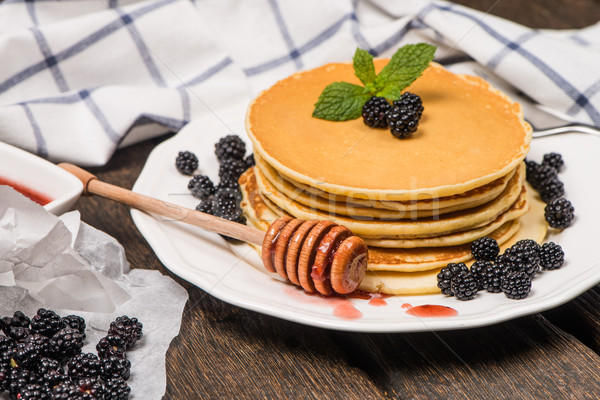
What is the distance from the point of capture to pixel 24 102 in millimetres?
2521

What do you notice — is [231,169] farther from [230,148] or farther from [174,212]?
[174,212]

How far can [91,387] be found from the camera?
152 centimetres

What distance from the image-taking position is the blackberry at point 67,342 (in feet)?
5.32

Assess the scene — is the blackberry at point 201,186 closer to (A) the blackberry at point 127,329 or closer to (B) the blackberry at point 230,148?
(B) the blackberry at point 230,148

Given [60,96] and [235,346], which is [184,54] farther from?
[235,346]

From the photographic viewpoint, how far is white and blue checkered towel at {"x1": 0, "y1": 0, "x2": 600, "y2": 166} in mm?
2549

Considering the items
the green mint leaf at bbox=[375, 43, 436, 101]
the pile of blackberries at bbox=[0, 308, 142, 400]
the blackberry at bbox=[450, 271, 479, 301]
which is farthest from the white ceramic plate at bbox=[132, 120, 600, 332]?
the green mint leaf at bbox=[375, 43, 436, 101]

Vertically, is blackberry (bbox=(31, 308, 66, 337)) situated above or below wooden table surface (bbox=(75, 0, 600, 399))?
above

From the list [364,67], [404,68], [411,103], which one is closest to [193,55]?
[364,67]

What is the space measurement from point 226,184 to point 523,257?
101 centimetres

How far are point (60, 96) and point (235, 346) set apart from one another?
146cm

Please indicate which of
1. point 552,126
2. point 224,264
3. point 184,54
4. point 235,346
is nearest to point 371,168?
point 224,264

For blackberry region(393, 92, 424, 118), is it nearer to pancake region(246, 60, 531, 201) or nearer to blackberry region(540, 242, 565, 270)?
pancake region(246, 60, 531, 201)

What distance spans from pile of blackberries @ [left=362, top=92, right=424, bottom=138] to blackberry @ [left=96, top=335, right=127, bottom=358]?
98 centimetres
